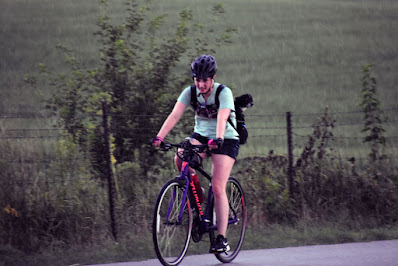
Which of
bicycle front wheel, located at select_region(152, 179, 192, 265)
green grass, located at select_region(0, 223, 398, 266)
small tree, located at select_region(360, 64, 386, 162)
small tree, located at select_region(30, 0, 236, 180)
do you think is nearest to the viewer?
bicycle front wheel, located at select_region(152, 179, 192, 265)

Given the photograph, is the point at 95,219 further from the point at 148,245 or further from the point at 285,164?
the point at 285,164

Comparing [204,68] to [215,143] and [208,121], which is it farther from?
[215,143]

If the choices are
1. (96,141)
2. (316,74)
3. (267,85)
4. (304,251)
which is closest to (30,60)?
(267,85)

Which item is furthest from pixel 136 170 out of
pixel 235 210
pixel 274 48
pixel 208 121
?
pixel 274 48

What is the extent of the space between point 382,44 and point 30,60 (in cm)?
1417

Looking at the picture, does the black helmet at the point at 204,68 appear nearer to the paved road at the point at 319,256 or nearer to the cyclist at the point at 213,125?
the cyclist at the point at 213,125

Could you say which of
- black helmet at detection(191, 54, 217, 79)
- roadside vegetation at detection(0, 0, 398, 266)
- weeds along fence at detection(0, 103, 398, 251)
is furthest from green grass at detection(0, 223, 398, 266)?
black helmet at detection(191, 54, 217, 79)

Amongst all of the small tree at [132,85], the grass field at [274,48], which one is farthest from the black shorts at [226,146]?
the grass field at [274,48]

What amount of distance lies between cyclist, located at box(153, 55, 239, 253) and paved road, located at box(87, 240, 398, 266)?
563mm

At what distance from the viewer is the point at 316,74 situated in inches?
A: 892

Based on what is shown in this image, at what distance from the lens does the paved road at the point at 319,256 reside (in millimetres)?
6375

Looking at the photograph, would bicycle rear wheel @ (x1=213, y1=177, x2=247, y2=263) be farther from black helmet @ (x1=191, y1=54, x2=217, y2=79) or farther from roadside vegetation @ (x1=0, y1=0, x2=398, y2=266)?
black helmet @ (x1=191, y1=54, x2=217, y2=79)

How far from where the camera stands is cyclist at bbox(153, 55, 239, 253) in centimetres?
592

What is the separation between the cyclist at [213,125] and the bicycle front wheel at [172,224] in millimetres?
336
